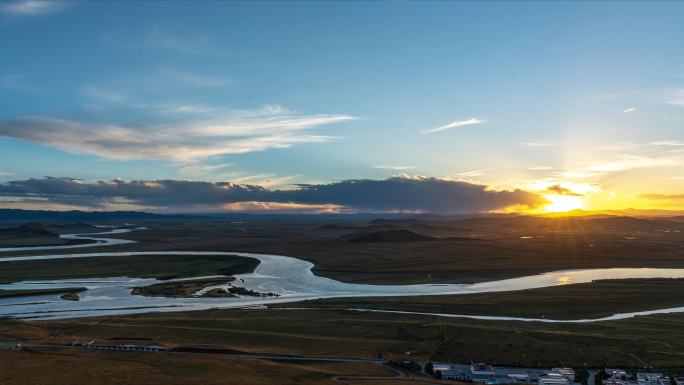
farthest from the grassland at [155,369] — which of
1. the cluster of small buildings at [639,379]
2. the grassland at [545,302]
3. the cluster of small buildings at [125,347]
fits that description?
the grassland at [545,302]

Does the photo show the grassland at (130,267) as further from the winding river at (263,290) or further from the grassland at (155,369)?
the grassland at (155,369)

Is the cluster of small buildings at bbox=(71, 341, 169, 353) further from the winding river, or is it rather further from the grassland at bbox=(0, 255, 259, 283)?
the grassland at bbox=(0, 255, 259, 283)

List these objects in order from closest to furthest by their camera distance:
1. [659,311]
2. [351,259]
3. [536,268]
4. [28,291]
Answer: [659,311]
[28,291]
[536,268]
[351,259]

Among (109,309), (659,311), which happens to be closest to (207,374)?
(109,309)

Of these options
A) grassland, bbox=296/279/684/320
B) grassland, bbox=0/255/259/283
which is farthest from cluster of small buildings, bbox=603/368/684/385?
grassland, bbox=0/255/259/283

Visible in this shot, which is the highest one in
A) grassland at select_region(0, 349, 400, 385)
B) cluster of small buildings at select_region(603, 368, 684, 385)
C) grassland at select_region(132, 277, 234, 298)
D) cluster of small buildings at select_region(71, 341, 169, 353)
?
cluster of small buildings at select_region(603, 368, 684, 385)

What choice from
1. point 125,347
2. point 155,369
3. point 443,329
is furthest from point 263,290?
point 155,369

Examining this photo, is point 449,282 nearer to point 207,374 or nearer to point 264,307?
point 264,307
